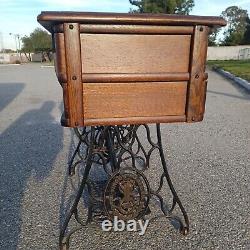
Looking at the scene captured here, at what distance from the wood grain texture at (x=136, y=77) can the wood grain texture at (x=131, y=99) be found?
0.03 metres

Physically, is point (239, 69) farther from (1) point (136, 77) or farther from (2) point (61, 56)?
(2) point (61, 56)

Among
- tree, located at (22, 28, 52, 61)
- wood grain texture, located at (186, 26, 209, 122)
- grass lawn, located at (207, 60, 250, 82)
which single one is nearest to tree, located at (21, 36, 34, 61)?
tree, located at (22, 28, 52, 61)

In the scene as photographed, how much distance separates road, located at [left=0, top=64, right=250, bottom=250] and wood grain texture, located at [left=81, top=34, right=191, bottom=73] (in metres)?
1.16

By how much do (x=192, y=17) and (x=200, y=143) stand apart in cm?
263

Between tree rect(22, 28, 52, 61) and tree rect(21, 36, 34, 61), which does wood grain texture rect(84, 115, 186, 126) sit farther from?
tree rect(21, 36, 34, 61)

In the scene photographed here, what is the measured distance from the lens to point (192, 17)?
55.2 inches

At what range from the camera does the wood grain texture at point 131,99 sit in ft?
4.73

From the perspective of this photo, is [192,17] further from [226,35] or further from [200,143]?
[226,35]

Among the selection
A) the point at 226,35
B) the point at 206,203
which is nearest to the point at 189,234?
the point at 206,203

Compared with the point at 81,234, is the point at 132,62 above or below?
above

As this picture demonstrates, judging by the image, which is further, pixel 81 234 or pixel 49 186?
pixel 49 186

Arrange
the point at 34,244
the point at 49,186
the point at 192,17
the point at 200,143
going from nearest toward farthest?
the point at 192,17 < the point at 34,244 < the point at 49,186 < the point at 200,143

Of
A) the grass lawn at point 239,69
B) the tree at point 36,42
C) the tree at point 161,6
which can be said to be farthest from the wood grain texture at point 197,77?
the tree at point 36,42

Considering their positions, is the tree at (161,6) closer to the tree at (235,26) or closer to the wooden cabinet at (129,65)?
the tree at (235,26)
